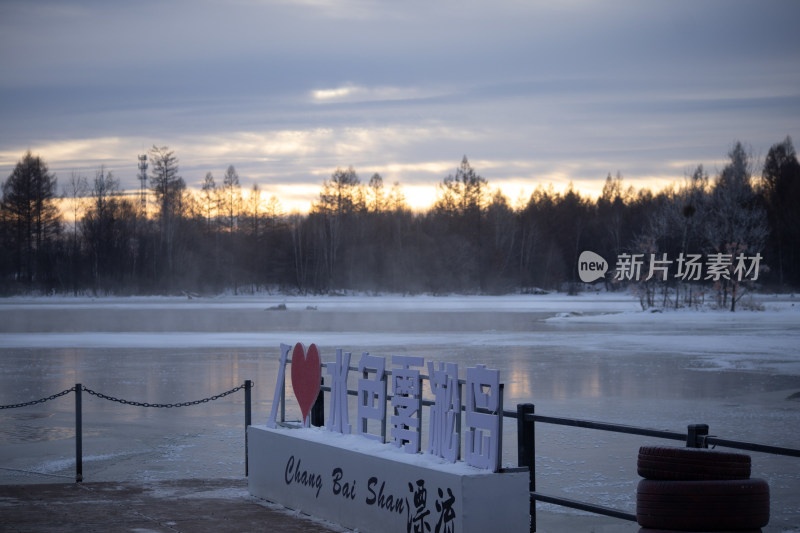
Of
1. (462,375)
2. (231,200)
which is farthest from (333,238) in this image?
(462,375)

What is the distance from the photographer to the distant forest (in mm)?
89875

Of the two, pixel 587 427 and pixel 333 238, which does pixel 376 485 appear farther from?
pixel 333 238

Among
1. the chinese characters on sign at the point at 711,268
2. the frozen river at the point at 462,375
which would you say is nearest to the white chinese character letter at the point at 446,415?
the frozen river at the point at 462,375

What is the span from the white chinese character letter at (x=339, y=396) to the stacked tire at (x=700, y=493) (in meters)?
2.89

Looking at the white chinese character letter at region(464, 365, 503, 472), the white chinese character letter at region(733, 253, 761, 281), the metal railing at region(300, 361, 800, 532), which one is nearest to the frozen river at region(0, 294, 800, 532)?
the metal railing at region(300, 361, 800, 532)

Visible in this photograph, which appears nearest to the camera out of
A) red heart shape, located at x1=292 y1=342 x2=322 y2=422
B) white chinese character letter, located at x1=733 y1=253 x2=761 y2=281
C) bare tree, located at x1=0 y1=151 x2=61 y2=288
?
red heart shape, located at x1=292 y1=342 x2=322 y2=422

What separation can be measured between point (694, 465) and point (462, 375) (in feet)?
40.9

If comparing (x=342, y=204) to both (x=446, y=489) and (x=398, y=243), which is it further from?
(x=446, y=489)

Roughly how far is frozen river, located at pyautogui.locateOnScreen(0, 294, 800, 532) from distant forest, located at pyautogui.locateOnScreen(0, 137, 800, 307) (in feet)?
186

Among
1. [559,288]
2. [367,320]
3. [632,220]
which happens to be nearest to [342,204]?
[559,288]

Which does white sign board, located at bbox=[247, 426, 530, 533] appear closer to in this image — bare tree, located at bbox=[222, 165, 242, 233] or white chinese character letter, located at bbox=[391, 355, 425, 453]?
white chinese character letter, located at bbox=[391, 355, 425, 453]

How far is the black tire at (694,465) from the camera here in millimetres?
5359

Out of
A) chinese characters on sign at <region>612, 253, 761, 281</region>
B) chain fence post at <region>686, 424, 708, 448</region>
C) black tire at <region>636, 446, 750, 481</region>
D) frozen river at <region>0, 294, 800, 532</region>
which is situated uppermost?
chinese characters on sign at <region>612, 253, 761, 281</region>

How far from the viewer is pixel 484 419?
6.10m
